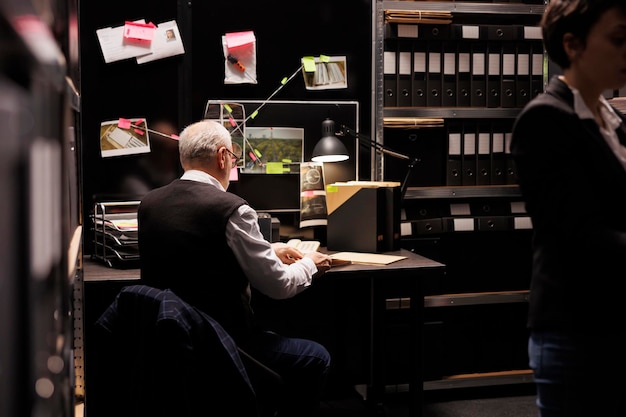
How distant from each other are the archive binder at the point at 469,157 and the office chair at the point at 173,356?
159 cm

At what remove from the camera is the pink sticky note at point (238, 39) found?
117 inches

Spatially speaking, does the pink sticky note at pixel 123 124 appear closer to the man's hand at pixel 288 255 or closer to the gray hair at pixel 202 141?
the gray hair at pixel 202 141

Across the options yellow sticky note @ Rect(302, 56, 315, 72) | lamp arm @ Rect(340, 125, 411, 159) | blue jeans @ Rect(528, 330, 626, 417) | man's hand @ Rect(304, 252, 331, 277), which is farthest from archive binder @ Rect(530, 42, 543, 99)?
blue jeans @ Rect(528, 330, 626, 417)

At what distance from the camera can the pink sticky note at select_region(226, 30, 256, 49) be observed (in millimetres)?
2984

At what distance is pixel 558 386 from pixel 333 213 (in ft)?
5.71

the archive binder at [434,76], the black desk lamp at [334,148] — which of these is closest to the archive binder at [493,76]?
the archive binder at [434,76]

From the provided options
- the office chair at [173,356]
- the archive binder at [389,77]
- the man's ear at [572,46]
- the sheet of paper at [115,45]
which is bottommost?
the office chair at [173,356]

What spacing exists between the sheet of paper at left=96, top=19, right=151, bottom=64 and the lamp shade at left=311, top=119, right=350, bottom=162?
846 mm

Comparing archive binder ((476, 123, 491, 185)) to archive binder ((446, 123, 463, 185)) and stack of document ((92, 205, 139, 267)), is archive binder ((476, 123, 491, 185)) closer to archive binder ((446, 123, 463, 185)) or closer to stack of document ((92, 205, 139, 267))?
archive binder ((446, 123, 463, 185))

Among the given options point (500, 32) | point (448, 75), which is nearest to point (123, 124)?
point (448, 75)

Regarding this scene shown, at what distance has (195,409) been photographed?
1.86m

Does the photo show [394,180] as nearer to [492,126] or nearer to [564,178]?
[492,126]

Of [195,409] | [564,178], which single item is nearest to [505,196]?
[195,409]

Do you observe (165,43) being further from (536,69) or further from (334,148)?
(536,69)
